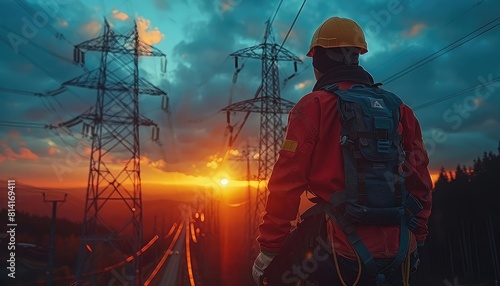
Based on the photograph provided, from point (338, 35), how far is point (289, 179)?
4.12 ft

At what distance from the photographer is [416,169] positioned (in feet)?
9.70

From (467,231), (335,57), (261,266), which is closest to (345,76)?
(335,57)

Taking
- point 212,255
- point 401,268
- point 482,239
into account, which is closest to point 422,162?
point 401,268

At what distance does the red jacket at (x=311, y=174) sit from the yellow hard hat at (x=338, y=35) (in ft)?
1.62

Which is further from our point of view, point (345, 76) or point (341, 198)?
point (345, 76)

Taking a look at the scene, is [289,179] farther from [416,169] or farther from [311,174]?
[416,169]

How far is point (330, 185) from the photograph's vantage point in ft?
8.34

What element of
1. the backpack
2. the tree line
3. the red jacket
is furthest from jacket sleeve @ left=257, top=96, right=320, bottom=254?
the tree line

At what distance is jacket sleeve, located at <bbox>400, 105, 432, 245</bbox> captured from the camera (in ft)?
9.62

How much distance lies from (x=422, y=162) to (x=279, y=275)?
1.43m

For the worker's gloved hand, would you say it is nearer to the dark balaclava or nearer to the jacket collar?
the jacket collar

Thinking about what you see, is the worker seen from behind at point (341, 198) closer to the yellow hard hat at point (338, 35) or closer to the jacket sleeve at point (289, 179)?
A: the jacket sleeve at point (289, 179)

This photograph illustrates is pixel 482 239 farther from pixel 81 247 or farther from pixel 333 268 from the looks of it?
pixel 333 268

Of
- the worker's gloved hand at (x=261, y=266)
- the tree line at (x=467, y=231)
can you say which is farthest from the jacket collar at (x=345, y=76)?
the tree line at (x=467, y=231)
